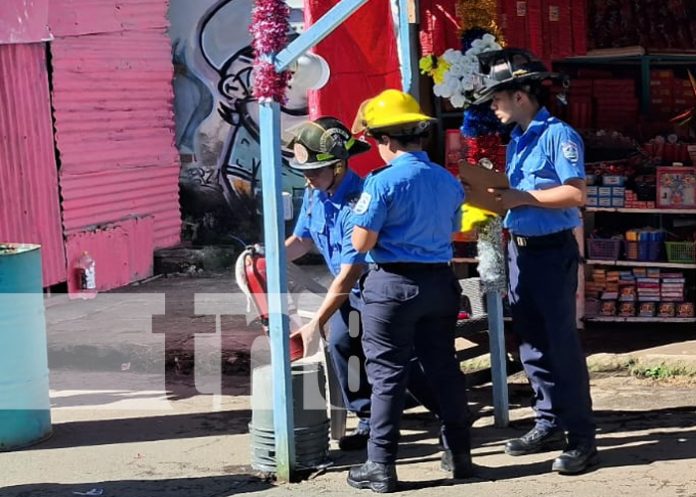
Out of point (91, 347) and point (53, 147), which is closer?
point (91, 347)

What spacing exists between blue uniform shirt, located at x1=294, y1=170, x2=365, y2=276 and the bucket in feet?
2.12

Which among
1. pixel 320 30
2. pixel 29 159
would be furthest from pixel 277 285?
pixel 29 159

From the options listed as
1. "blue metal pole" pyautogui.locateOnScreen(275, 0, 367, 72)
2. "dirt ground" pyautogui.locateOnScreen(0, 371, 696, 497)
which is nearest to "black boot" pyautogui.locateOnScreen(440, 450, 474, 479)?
"dirt ground" pyautogui.locateOnScreen(0, 371, 696, 497)

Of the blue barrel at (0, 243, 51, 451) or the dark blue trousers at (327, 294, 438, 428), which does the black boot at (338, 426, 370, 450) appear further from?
the blue barrel at (0, 243, 51, 451)

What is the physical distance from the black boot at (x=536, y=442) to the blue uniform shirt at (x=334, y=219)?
51.4 inches

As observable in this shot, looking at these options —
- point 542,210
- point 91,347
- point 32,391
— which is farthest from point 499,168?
point 91,347

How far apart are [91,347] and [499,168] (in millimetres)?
3881

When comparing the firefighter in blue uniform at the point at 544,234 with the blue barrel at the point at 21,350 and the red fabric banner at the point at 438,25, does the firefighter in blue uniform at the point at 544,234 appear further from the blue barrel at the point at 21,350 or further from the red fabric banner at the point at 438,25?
the blue barrel at the point at 21,350

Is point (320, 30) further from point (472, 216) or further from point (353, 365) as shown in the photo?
point (353, 365)

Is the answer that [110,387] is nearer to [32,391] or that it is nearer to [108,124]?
[32,391]

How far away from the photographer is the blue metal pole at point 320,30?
5.41 m

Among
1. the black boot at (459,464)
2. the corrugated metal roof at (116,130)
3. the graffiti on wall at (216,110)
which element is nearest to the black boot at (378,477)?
the black boot at (459,464)

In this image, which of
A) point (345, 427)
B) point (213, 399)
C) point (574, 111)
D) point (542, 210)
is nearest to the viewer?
→ point (542, 210)

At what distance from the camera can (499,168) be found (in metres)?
6.58
